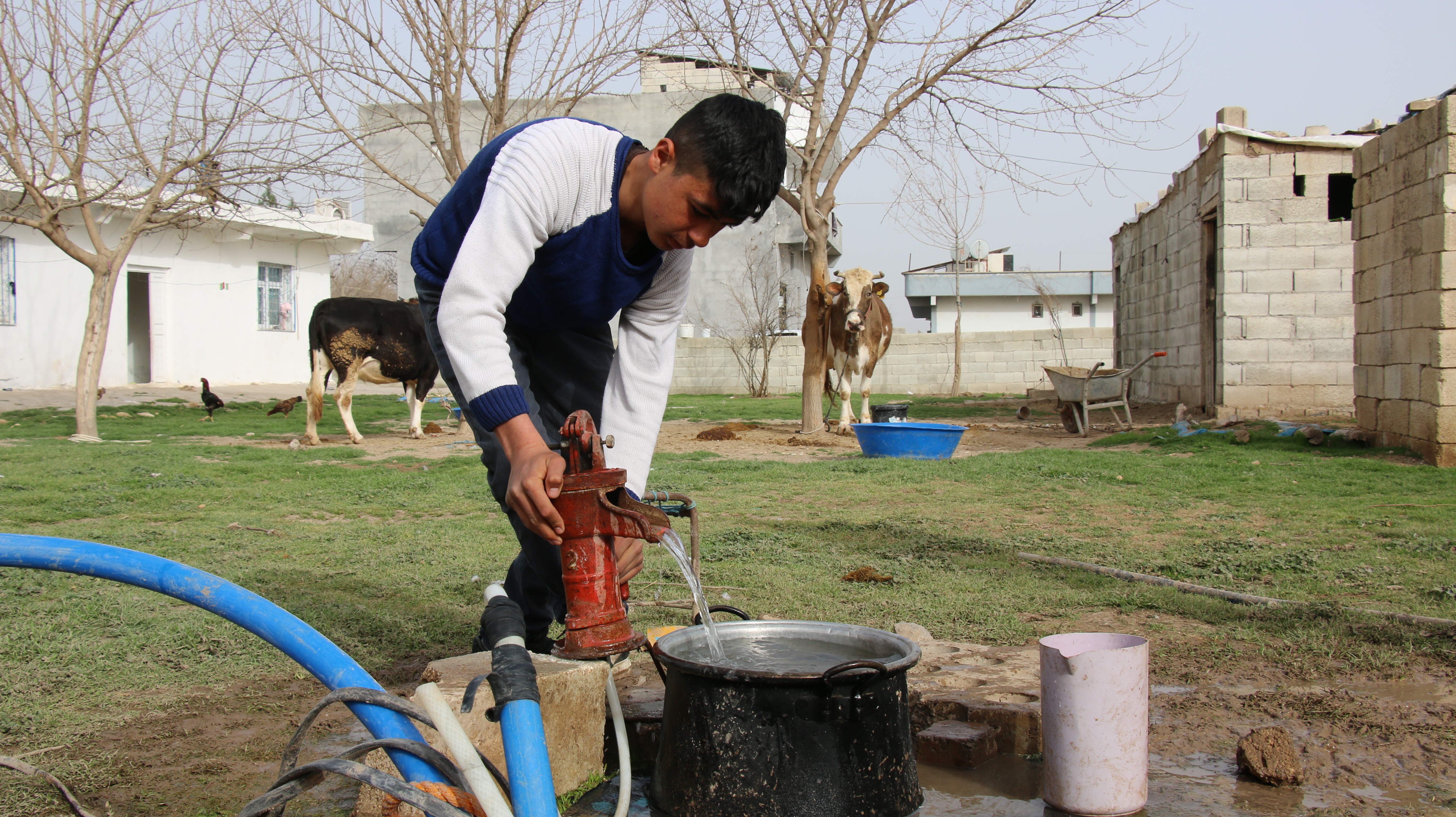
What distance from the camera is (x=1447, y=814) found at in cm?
203

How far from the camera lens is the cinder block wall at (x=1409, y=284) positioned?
7668 mm

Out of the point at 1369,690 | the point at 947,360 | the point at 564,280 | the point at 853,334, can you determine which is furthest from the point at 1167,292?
the point at 564,280

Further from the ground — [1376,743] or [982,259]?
[982,259]

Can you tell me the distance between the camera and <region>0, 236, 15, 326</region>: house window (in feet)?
55.3

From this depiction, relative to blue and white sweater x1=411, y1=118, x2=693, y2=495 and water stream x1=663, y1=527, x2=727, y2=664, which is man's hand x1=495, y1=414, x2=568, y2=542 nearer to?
blue and white sweater x1=411, y1=118, x2=693, y2=495

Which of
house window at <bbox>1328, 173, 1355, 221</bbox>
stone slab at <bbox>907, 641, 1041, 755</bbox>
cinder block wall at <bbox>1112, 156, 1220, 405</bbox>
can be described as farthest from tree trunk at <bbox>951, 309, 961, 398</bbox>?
stone slab at <bbox>907, 641, 1041, 755</bbox>

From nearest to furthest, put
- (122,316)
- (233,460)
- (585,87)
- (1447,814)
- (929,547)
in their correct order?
(1447,814)
(929,547)
(233,460)
(585,87)
(122,316)

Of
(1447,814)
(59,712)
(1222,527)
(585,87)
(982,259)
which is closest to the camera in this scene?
(1447,814)

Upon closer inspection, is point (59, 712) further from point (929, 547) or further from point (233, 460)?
point (233, 460)

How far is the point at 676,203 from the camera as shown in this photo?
2002 mm

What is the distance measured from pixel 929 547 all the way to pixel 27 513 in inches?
189

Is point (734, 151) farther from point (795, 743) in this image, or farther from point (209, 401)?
point (209, 401)

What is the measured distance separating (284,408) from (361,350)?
12.6 feet

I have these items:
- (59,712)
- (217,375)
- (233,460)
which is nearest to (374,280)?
(217,375)
